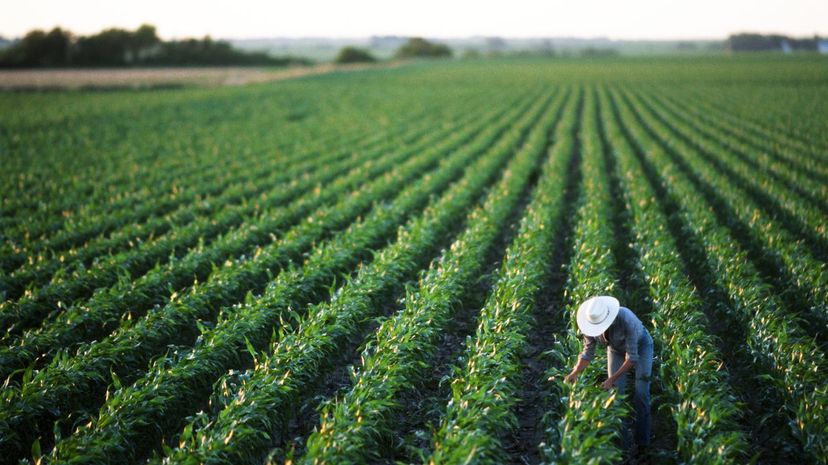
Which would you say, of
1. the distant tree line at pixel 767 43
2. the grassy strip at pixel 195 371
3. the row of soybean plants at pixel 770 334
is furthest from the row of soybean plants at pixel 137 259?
the distant tree line at pixel 767 43

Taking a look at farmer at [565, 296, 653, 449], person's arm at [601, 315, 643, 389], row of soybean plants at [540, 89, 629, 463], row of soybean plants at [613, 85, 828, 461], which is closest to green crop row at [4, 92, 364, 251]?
row of soybean plants at [540, 89, 629, 463]

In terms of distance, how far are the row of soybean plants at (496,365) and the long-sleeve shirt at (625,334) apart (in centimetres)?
114

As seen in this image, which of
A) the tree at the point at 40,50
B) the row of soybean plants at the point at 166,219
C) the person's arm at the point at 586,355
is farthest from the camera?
the tree at the point at 40,50

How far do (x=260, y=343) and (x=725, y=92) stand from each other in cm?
4845

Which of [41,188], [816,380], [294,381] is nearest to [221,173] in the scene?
[41,188]

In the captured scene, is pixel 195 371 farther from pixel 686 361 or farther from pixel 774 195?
pixel 774 195

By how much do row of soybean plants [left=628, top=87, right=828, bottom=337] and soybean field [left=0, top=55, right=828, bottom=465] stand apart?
6 cm

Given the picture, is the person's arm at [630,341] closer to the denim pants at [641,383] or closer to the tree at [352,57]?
the denim pants at [641,383]

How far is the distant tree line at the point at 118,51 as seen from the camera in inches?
2950

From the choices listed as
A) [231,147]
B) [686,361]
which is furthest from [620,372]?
[231,147]

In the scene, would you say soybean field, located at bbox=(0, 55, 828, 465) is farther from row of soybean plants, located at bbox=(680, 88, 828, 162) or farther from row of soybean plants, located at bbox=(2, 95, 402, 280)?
row of soybean plants, located at bbox=(680, 88, 828, 162)

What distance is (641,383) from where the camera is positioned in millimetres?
5727

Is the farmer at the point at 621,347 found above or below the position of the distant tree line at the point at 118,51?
below

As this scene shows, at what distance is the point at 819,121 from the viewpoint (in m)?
28.7
